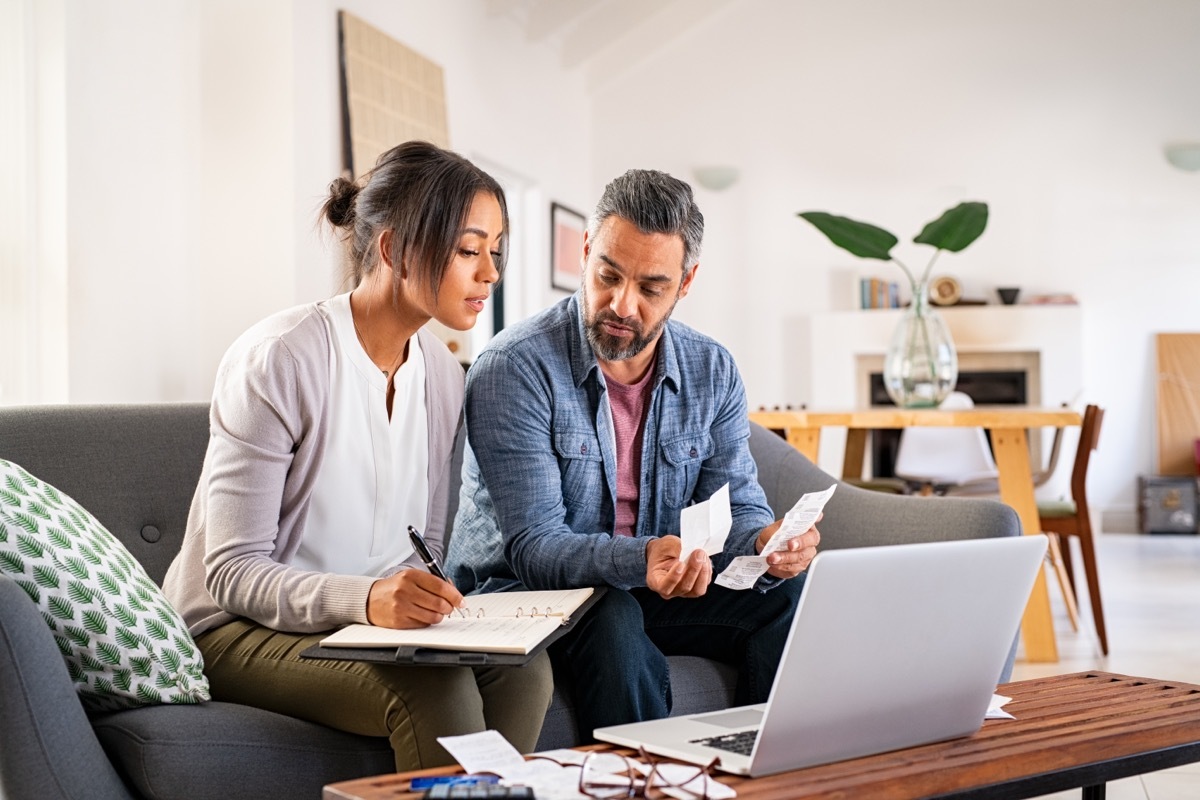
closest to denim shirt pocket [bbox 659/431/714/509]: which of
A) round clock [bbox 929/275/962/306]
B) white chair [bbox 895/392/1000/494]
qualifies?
white chair [bbox 895/392/1000/494]

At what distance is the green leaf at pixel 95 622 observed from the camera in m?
1.51

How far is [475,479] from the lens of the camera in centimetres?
207

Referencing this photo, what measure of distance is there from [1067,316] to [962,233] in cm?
370

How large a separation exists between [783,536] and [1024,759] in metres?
0.47

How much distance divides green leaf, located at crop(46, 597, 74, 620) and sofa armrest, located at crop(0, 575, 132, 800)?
100 mm

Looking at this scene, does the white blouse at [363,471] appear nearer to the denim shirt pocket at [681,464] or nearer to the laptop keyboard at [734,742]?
the denim shirt pocket at [681,464]

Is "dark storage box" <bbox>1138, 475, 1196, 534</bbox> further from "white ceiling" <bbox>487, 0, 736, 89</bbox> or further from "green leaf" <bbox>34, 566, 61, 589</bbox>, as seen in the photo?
"green leaf" <bbox>34, 566, 61, 589</bbox>

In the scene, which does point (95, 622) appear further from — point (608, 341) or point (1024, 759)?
point (1024, 759)

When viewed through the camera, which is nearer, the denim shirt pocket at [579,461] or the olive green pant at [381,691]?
the olive green pant at [381,691]

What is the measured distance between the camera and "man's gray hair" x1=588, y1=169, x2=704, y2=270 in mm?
2014

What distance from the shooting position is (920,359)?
170 inches

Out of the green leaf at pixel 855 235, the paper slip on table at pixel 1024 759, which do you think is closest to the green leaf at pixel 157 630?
the paper slip on table at pixel 1024 759

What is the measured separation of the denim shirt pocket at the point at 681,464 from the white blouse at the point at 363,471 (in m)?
0.43

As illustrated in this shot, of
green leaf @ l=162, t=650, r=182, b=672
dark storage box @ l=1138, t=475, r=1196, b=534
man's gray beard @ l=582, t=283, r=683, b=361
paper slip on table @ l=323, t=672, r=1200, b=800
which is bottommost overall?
dark storage box @ l=1138, t=475, r=1196, b=534
